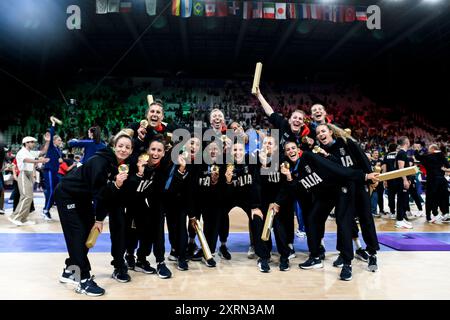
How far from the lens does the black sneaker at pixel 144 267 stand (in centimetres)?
407

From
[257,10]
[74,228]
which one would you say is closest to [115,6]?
[257,10]

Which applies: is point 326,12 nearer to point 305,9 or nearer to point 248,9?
point 305,9

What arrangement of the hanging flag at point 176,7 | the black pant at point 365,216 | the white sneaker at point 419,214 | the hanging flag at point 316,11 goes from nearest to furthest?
the black pant at point 365,216
the white sneaker at point 419,214
the hanging flag at point 176,7
the hanging flag at point 316,11

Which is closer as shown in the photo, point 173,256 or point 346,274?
point 346,274

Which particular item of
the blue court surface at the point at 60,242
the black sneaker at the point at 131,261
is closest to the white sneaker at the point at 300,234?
the blue court surface at the point at 60,242

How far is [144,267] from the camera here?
4.11 meters

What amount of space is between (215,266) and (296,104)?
62.8ft

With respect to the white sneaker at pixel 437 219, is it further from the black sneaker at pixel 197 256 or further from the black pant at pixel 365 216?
the black sneaker at pixel 197 256

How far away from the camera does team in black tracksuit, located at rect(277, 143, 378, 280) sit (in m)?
4.02

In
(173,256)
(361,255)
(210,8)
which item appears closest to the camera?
(173,256)

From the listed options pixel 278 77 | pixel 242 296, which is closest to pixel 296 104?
pixel 278 77

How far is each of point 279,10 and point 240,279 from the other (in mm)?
10870

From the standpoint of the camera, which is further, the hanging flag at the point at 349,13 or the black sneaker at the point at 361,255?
the hanging flag at the point at 349,13

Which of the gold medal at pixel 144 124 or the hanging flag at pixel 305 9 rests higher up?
the hanging flag at pixel 305 9
